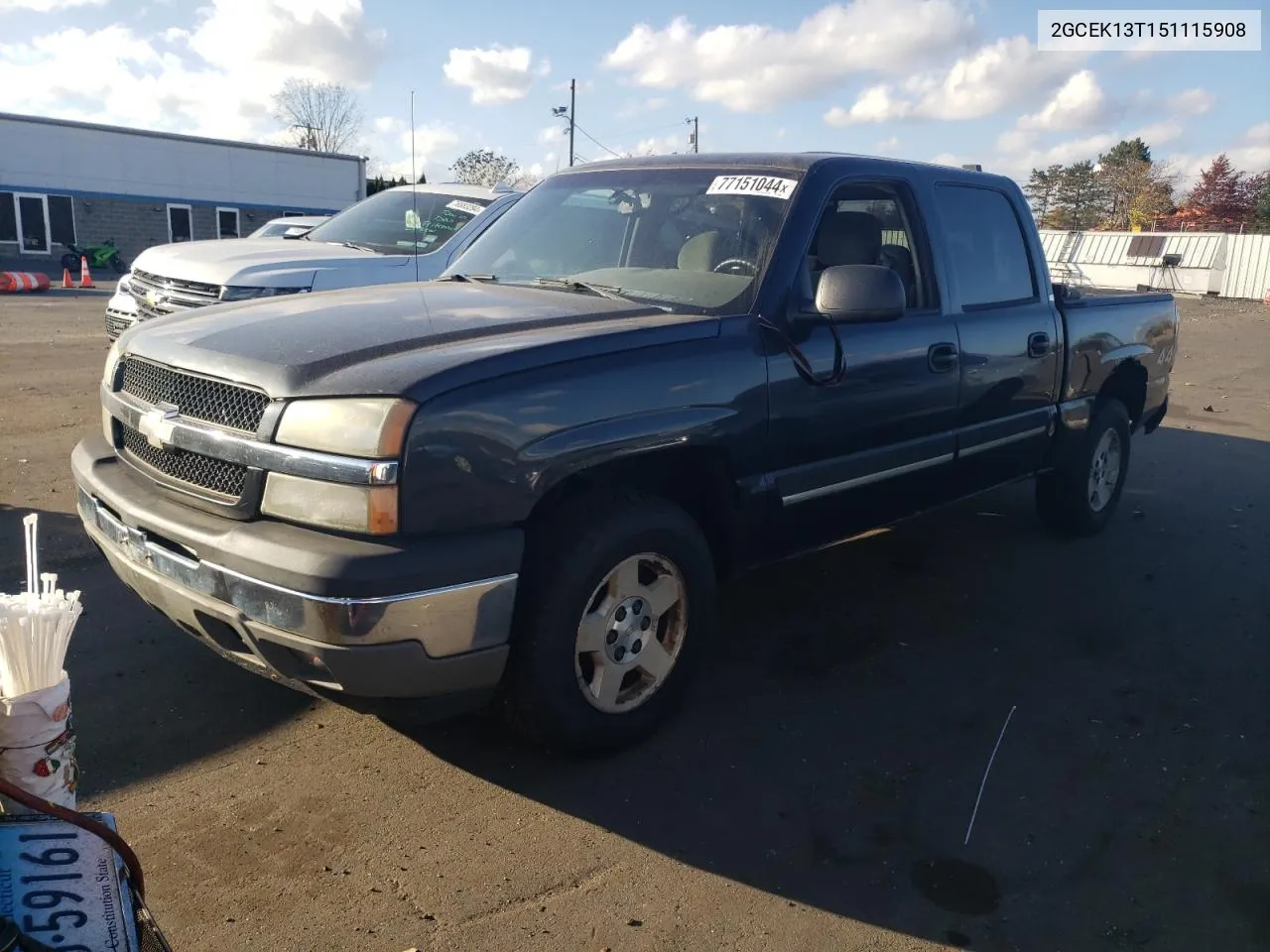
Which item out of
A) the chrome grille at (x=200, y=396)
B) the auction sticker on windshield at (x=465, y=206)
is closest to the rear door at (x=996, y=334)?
the chrome grille at (x=200, y=396)

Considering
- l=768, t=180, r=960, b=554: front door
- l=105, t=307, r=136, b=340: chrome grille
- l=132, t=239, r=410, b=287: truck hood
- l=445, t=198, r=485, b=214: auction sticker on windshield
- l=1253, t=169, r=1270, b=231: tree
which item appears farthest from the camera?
l=1253, t=169, r=1270, b=231: tree

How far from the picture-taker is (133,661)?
391 cm

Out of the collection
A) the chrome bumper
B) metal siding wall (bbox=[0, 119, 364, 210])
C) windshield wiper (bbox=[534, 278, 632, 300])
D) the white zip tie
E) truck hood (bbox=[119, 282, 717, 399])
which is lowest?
the white zip tie

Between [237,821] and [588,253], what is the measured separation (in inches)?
96.3

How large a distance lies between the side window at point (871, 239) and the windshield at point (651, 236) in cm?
21

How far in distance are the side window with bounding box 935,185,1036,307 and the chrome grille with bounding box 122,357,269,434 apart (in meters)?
3.06

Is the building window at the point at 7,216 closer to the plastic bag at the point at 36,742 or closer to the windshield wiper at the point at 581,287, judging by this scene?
the windshield wiper at the point at 581,287

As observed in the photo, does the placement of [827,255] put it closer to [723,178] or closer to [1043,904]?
[723,178]

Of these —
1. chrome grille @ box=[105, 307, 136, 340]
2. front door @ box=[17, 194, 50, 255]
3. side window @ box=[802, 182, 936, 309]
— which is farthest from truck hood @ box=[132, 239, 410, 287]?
front door @ box=[17, 194, 50, 255]

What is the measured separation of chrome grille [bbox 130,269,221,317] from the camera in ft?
23.4

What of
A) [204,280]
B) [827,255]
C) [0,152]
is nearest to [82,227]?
[0,152]

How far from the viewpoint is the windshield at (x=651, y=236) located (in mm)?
3826

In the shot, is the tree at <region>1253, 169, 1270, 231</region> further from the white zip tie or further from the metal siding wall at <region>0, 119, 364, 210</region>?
the white zip tie

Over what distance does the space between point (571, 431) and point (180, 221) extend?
35855 millimetres
